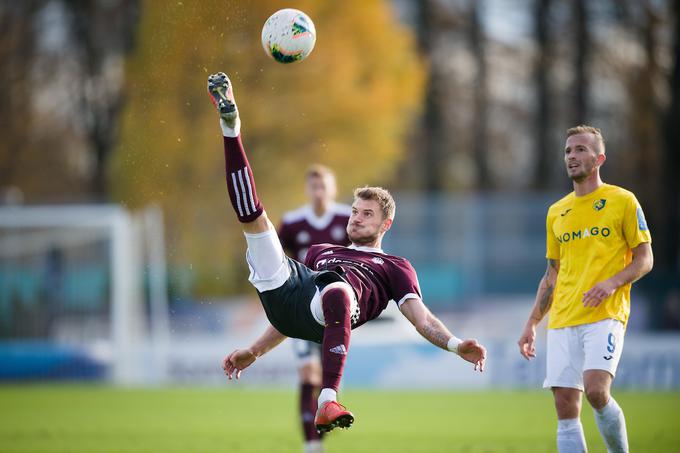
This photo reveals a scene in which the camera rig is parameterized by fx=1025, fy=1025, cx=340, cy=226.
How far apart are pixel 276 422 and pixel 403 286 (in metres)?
6.75

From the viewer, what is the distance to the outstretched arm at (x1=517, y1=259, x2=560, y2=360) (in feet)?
24.7

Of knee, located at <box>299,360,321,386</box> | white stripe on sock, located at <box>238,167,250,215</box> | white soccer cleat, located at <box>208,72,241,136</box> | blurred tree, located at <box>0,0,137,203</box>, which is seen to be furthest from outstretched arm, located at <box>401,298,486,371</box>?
blurred tree, located at <box>0,0,137,203</box>

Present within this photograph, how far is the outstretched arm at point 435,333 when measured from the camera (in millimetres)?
6418

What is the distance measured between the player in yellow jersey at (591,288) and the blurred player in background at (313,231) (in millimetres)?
3338

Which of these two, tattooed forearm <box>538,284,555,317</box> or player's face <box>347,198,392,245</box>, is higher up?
player's face <box>347,198,392,245</box>

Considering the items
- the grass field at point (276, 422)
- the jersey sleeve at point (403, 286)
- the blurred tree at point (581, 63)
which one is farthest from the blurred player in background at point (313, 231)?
the blurred tree at point (581, 63)

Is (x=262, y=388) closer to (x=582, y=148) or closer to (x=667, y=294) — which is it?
(x=667, y=294)

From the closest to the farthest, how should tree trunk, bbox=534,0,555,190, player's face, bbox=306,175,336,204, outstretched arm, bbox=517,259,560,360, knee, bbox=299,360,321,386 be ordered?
outstretched arm, bbox=517,259,560,360
knee, bbox=299,360,321,386
player's face, bbox=306,175,336,204
tree trunk, bbox=534,0,555,190

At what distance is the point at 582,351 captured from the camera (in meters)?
7.19

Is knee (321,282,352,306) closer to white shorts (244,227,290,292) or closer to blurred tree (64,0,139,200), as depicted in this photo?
white shorts (244,227,290,292)

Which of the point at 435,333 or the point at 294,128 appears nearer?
the point at 435,333

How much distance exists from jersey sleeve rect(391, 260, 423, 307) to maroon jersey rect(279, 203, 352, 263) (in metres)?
3.57

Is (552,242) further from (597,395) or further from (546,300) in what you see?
(597,395)

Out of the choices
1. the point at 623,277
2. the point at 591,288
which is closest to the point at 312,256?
the point at 591,288
